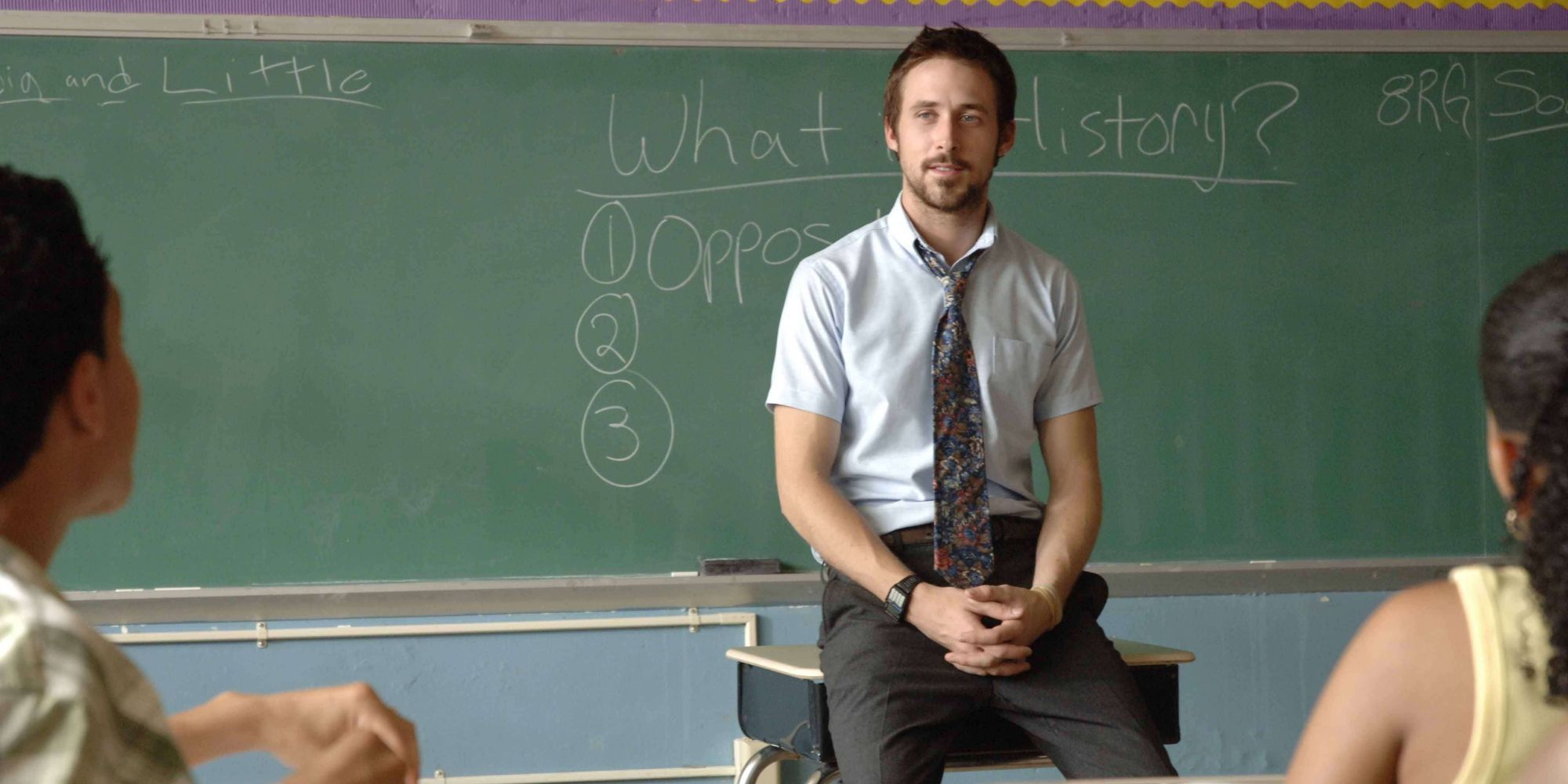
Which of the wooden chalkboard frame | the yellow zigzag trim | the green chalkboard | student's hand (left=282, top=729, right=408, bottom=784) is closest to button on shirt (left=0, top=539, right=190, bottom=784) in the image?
student's hand (left=282, top=729, right=408, bottom=784)

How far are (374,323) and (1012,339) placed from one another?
136 centimetres

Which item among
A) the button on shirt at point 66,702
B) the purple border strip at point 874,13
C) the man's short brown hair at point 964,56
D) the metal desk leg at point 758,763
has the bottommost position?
the metal desk leg at point 758,763

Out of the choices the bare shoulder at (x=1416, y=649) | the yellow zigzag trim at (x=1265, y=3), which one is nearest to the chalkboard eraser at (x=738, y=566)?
the yellow zigzag trim at (x=1265, y=3)

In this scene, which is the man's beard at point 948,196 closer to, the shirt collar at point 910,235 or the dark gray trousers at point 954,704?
the shirt collar at point 910,235

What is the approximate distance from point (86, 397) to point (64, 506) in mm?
70

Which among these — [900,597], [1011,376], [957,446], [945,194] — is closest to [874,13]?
[945,194]

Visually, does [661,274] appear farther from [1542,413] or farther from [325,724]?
[1542,413]

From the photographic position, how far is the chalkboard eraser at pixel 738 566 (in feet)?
9.82

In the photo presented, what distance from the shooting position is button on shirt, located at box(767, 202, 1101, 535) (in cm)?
217

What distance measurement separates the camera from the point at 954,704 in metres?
2.02

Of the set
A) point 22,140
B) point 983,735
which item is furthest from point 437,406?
point 983,735

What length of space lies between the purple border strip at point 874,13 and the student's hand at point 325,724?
7.32ft

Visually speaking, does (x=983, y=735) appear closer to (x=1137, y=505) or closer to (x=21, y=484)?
(x=1137, y=505)

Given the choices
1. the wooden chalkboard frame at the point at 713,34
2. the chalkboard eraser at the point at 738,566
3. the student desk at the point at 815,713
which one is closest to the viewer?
the student desk at the point at 815,713
